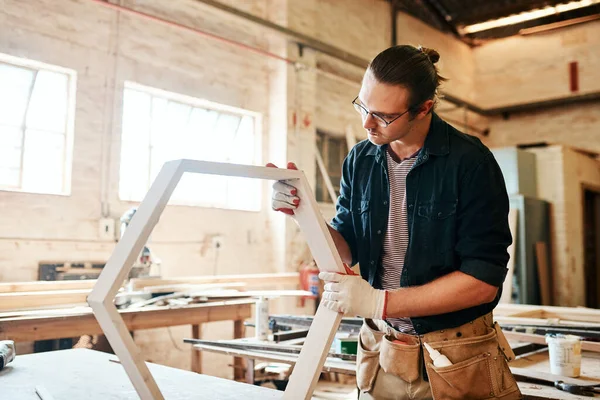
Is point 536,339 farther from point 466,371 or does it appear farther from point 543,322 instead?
point 466,371

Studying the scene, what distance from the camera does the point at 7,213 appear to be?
12.4 feet

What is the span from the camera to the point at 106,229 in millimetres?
4227

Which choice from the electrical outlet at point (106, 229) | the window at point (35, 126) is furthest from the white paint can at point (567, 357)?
the window at point (35, 126)

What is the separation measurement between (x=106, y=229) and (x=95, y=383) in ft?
8.61

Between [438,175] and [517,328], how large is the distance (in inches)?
66.9

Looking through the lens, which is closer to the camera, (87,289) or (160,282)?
(87,289)

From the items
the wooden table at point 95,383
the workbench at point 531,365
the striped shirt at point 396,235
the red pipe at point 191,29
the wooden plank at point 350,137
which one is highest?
the red pipe at point 191,29

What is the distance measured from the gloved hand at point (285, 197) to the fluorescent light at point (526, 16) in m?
7.44

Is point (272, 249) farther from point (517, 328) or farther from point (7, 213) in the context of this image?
point (517, 328)

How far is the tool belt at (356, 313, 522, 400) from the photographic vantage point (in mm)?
1441

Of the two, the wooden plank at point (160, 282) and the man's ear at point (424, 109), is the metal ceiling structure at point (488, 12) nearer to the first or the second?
the wooden plank at point (160, 282)

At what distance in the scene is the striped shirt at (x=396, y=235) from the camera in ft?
5.21

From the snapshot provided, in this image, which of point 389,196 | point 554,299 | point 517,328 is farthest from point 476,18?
point 389,196

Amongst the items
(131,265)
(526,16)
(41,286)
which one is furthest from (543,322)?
(526,16)
